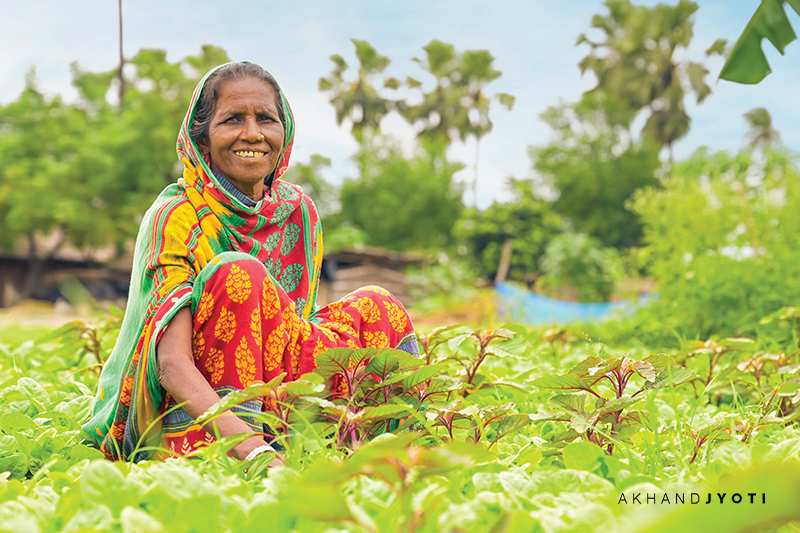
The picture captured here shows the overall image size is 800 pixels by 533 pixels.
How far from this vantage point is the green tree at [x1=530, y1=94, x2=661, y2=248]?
25.9 metres

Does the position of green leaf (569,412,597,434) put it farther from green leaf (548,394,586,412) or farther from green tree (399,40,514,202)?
green tree (399,40,514,202)

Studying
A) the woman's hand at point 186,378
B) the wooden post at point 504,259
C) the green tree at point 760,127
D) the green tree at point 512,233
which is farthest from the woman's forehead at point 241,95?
the green tree at point 760,127

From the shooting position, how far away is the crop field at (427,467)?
0.59m

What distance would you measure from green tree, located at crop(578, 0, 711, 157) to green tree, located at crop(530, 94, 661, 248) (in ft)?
6.91

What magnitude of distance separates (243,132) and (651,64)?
3387cm

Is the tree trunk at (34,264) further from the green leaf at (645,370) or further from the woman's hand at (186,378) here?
the green leaf at (645,370)

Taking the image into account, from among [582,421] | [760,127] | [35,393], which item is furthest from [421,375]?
[760,127]

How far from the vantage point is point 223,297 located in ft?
4.37

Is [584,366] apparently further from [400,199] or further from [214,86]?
[400,199]

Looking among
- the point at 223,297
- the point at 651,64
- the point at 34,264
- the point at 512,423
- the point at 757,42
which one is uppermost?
the point at 651,64

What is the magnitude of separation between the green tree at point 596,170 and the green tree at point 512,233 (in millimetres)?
4349

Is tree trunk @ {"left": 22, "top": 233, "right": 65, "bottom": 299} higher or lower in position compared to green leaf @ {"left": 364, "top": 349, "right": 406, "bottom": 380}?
lower

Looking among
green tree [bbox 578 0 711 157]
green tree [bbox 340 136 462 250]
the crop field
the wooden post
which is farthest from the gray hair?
green tree [bbox 578 0 711 157]

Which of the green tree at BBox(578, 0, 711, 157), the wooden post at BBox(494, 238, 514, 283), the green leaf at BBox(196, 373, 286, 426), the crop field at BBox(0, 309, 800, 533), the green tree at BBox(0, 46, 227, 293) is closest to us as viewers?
the crop field at BBox(0, 309, 800, 533)
